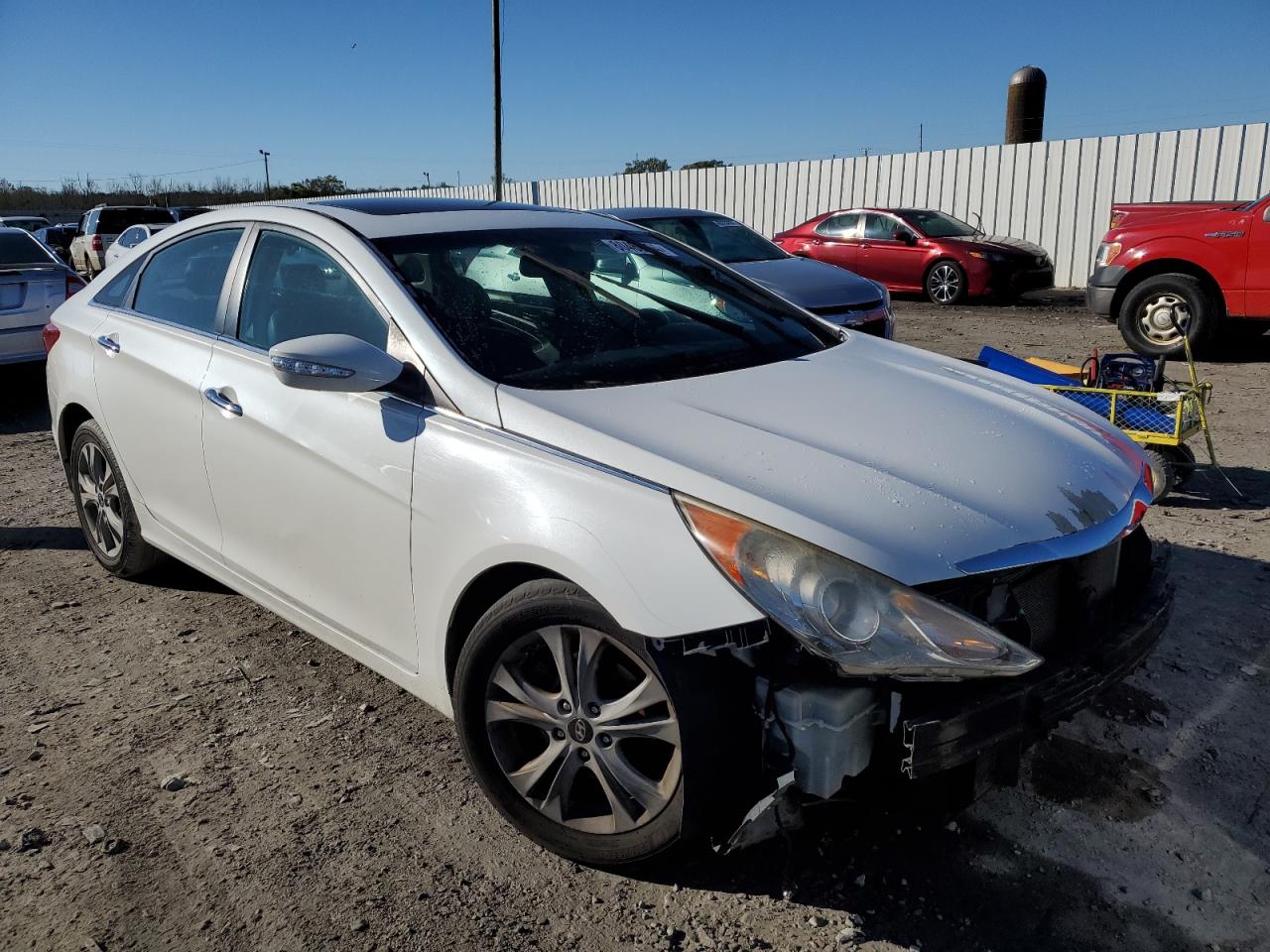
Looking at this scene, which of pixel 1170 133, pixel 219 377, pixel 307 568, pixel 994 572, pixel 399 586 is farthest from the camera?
pixel 1170 133

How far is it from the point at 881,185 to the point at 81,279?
14.8m

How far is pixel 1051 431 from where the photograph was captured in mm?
2836

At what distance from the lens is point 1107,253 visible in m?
9.45

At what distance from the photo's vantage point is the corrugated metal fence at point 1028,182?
15.2 metres

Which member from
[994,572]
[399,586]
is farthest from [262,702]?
[994,572]

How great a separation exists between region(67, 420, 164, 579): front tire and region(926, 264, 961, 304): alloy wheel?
13033 mm

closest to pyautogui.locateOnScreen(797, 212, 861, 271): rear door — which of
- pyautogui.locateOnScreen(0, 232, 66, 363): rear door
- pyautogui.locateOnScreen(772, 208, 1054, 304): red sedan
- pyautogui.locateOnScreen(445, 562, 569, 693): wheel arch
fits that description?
pyautogui.locateOnScreen(772, 208, 1054, 304): red sedan

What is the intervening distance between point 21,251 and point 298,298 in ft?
25.3

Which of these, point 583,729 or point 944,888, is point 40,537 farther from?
point 944,888

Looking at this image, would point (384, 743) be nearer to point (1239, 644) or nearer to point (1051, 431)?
point (1051, 431)

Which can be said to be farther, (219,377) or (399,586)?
(219,377)

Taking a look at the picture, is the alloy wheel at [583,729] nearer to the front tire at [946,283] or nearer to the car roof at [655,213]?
the car roof at [655,213]

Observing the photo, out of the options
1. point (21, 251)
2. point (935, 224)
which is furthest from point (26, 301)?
point (935, 224)

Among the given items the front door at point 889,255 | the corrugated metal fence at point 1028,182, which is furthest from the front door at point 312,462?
the corrugated metal fence at point 1028,182
